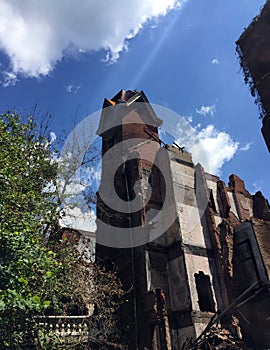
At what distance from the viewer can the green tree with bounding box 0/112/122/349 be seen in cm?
726

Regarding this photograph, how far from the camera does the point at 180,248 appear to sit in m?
16.6

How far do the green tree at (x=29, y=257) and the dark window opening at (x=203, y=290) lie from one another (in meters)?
4.82

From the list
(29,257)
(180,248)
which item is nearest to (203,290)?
(180,248)

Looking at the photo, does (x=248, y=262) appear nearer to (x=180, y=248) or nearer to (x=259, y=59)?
(x=180, y=248)

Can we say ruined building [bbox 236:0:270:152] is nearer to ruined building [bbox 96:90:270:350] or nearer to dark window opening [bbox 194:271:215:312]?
ruined building [bbox 96:90:270:350]

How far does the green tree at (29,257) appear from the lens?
726cm

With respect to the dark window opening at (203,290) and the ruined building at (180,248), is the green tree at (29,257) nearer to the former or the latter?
the ruined building at (180,248)

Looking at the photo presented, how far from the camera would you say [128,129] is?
79.9 ft

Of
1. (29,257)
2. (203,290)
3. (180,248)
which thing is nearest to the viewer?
(29,257)

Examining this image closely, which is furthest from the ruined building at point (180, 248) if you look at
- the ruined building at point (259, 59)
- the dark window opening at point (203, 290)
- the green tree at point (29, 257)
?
the ruined building at point (259, 59)

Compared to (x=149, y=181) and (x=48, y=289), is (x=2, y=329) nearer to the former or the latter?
(x=48, y=289)

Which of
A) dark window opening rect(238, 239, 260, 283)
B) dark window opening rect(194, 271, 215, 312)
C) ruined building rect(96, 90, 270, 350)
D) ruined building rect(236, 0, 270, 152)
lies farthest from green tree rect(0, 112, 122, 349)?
ruined building rect(236, 0, 270, 152)

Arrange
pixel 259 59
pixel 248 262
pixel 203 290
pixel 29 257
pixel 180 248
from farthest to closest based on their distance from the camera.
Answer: pixel 248 262 → pixel 203 290 → pixel 180 248 → pixel 259 59 → pixel 29 257

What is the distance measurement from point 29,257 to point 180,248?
34.5 feet
